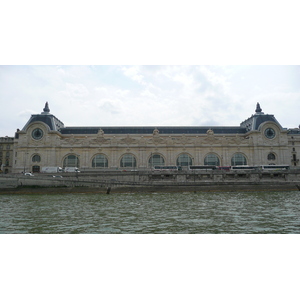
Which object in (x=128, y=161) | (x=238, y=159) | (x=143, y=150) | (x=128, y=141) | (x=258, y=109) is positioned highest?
(x=258, y=109)

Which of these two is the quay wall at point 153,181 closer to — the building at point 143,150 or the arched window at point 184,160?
the building at point 143,150

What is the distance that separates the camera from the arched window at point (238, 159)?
65750mm

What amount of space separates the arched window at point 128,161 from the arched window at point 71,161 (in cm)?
1039

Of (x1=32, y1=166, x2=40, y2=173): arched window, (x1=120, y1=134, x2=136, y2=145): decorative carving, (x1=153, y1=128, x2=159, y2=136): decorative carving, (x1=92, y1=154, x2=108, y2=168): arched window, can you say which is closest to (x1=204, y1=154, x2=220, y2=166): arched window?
(x1=153, y1=128, x2=159, y2=136): decorative carving

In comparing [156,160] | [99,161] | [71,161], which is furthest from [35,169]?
[156,160]

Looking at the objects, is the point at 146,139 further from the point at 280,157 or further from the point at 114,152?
the point at 280,157

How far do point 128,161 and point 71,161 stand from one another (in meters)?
13.2

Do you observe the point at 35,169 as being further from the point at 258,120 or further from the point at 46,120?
the point at 258,120

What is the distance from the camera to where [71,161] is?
6519cm

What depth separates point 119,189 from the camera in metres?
45.0

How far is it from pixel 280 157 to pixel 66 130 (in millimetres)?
52898

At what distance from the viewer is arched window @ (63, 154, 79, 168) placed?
65.0 metres

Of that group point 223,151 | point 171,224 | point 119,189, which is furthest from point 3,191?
point 223,151

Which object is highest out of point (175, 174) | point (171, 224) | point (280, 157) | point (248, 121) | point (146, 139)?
point (248, 121)
